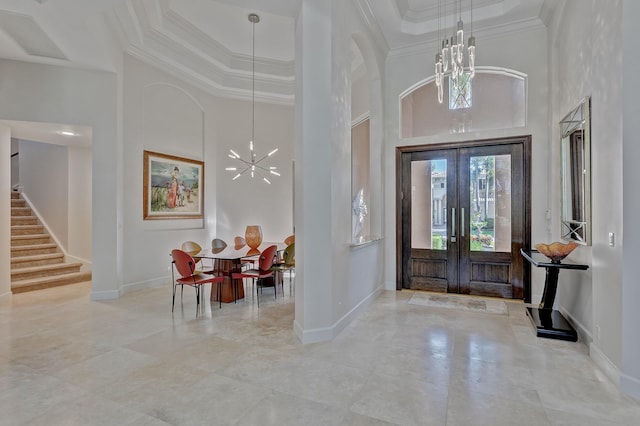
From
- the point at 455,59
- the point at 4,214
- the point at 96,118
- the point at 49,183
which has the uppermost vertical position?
the point at 455,59

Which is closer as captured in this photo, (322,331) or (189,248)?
(322,331)

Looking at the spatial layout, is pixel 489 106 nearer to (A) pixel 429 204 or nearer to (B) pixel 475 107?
(B) pixel 475 107

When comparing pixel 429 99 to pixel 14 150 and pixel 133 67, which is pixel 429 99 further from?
pixel 14 150

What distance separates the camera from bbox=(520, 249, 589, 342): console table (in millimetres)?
3475

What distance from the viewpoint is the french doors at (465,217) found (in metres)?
5.02

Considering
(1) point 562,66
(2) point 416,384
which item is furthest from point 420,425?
(1) point 562,66

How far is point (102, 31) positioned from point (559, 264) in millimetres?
6383

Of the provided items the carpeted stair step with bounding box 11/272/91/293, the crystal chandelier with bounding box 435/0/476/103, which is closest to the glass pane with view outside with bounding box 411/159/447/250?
the crystal chandelier with bounding box 435/0/476/103

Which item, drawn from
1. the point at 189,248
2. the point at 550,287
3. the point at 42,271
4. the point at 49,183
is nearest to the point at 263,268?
the point at 189,248

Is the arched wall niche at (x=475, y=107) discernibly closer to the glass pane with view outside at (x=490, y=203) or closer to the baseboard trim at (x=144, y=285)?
the glass pane with view outside at (x=490, y=203)

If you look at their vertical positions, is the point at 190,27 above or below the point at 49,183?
above

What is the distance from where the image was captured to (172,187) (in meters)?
6.28

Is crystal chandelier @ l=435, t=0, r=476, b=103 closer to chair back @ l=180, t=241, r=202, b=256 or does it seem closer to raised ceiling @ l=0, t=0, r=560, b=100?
raised ceiling @ l=0, t=0, r=560, b=100

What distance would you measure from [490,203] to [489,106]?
153 cm
